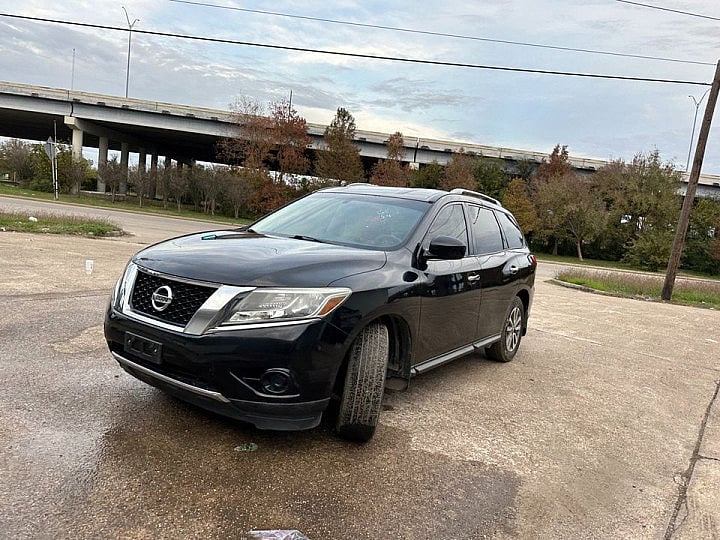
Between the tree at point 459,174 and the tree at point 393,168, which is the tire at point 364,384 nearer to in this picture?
the tree at point 393,168

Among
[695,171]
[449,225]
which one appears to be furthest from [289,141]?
[449,225]

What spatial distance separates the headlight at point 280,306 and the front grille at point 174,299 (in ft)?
0.68

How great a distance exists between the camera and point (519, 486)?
331 centimetres

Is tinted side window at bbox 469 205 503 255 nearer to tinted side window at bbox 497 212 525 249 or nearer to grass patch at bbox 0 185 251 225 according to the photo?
tinted side window at bbox 497 212 525 249

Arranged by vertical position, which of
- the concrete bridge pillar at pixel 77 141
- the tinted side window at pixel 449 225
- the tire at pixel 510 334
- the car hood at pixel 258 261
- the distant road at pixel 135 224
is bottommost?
the distant road at pixel 135 224

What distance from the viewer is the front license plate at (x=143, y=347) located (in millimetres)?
3094

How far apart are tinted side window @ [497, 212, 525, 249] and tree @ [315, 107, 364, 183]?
34949 millimetres

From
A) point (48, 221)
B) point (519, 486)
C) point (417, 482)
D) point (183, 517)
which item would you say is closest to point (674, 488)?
point (519, 486)

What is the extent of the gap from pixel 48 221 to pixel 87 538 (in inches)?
576

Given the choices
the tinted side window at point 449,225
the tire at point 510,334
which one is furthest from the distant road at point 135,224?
the tinted side window at point 449,225

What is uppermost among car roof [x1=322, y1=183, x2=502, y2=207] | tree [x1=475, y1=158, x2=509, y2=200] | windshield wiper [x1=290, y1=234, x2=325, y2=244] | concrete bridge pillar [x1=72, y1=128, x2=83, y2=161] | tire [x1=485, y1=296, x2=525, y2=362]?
tree [x1=475, y1=158, x2=509, y2=200]

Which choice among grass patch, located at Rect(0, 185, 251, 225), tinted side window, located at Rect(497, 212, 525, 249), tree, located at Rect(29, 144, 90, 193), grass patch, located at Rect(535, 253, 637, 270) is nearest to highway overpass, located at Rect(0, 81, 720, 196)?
tree, located at Rect(29, 144, 90, 193)

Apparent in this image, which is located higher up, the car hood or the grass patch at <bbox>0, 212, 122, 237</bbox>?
the car hood

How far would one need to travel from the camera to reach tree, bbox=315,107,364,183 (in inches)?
1644
